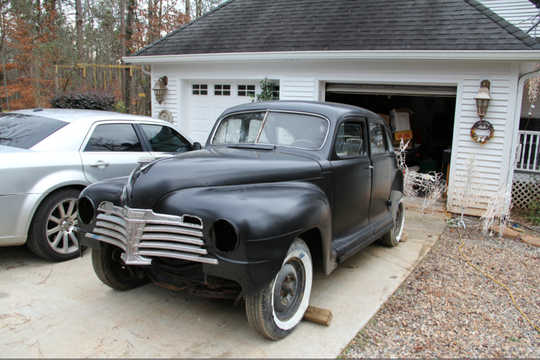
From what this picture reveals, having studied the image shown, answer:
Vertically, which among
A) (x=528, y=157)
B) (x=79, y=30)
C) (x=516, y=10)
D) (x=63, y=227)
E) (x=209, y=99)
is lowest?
(x=63, y=227)

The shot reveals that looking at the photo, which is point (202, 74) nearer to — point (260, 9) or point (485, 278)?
point (260, 9)

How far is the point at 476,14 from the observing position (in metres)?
8.16

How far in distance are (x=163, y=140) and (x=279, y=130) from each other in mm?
2239

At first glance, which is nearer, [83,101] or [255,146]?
[255,146]

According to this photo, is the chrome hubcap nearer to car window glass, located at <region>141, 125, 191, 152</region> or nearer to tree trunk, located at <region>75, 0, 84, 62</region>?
car window glass, located at <region>141, 125, 191, 152</region>

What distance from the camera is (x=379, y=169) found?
491cm

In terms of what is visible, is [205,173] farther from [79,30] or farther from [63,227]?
[79,30]

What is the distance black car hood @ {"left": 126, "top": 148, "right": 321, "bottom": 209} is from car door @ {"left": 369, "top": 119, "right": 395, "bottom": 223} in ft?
4.41

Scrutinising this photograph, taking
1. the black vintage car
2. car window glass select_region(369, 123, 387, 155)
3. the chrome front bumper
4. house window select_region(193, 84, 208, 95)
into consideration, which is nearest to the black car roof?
the black vintage car

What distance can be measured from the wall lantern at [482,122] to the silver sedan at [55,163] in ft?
17.1

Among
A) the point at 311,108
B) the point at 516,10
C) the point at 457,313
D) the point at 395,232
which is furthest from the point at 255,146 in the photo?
the point at 516,10

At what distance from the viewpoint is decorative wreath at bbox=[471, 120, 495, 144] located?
7.40 m

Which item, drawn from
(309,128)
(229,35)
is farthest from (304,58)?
(309,128)

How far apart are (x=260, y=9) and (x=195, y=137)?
3.81 meters
